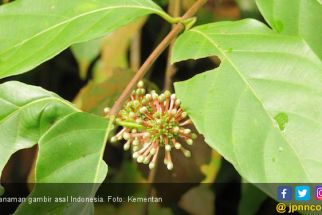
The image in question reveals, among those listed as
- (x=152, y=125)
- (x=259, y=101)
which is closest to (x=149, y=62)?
(x=152, y=125)

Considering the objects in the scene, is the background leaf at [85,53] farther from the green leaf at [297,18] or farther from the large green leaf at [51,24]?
the green leaf at [297,18]

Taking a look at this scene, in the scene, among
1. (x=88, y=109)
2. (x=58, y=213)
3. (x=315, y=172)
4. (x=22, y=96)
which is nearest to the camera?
(x=315, y=172)

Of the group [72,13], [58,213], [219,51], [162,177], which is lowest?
[162,177]

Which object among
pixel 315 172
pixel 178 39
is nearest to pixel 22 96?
pixel 178 39

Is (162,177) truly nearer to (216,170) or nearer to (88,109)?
(216,170)

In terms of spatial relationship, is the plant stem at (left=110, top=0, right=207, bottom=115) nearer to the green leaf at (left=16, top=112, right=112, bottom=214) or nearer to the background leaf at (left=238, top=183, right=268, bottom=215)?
the green leaf at (left=16, top=112, right=112, bottom=214)

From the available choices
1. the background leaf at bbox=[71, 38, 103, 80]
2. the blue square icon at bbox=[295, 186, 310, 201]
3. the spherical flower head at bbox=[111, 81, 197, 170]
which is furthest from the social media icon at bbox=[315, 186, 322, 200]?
the background leaf at bbox=[71, 38, 103, 80]
